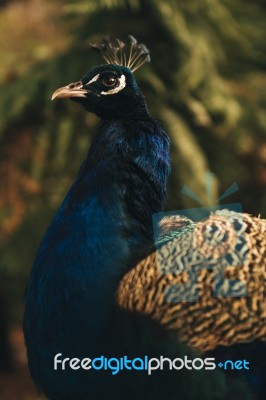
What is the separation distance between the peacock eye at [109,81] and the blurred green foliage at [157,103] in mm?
1954

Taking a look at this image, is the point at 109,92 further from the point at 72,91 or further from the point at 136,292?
the point at 136,292

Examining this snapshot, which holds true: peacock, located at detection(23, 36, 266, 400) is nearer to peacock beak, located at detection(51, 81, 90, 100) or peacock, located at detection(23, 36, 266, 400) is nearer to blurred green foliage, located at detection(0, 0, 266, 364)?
peacock beak, located at detection(51, 81, 90, 100)

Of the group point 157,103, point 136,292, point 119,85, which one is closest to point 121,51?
point 119,85

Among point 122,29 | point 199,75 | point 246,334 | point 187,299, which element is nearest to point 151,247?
point 187,299

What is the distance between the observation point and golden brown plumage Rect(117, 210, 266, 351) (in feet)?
5.74

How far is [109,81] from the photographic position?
1.96 m

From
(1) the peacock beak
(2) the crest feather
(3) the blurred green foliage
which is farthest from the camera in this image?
(3) the blurred green foliage

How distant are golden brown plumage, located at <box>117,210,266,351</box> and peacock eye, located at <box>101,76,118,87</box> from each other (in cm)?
41

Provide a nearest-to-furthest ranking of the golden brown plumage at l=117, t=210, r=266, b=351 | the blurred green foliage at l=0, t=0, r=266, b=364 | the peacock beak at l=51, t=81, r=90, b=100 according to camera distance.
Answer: the golden brown plumage at l=117, t=210, r=266, b=351 < the peacock beak at l=51, t=81, r=90, b=100 < the blurred green foliage at l=0, t=0, r=266, b=364

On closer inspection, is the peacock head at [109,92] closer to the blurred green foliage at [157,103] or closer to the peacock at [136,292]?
the peacock at [136,292]

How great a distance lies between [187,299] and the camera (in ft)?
5.75

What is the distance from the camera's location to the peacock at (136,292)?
175cm

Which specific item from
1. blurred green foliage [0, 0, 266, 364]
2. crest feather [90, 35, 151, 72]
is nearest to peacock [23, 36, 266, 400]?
crest feather [90, 35, 151, 72]

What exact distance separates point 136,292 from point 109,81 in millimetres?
513
